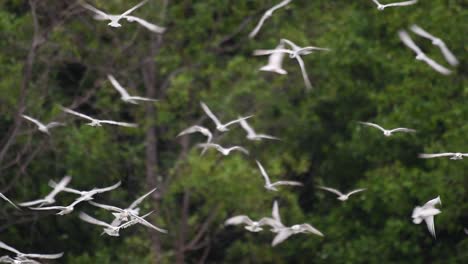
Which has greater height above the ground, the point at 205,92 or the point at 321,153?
the point at 205,92

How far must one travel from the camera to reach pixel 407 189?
1798 centimetres

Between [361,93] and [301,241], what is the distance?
7.36ft

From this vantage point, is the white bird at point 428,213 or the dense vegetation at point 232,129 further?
the dense vegetation at point 232,129

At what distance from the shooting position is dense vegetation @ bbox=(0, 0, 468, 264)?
1778cm

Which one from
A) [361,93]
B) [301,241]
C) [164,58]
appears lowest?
[301,241]

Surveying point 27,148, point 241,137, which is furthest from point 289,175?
point 27,148

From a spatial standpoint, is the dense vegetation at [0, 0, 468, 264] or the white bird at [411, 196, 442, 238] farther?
the dense vegetation at [0, 0, 468, 264]

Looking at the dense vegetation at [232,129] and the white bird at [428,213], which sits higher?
the white bird at [428,213]

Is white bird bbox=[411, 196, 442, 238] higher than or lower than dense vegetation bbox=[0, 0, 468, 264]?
higher

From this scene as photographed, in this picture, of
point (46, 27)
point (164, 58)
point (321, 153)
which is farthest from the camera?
point (321, 153)

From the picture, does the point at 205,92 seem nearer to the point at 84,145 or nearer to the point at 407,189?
the point at 84,145

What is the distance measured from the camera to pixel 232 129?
1859cm

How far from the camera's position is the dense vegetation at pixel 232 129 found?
17.8m

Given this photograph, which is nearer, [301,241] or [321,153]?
[301,241]
